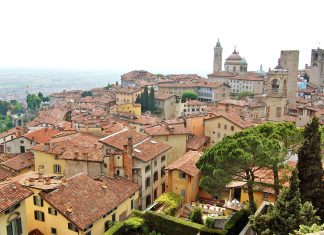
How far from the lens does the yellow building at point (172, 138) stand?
45.4 meters

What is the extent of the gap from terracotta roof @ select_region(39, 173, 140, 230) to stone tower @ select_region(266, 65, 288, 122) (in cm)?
3553

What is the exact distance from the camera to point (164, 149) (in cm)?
3941

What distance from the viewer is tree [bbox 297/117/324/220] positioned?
20672mm

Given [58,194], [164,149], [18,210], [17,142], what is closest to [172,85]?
[17,142]

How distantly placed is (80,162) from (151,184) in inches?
303

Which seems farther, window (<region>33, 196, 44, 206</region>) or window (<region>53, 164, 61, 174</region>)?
window (<region>53, 164, 61, 174</region>)

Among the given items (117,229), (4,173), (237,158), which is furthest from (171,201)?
(4,173)

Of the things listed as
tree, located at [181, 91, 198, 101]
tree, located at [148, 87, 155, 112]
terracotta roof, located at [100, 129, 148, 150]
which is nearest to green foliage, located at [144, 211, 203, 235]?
terracotta roof, located at [100, 129, 148, 150]

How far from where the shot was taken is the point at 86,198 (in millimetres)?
29141

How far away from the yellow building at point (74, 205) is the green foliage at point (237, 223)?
994 cm

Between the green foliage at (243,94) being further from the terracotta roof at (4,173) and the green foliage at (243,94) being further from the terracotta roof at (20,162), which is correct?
the terracotta roof at (4,173)

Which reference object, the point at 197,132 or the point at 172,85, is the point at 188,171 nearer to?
the point at 197,132

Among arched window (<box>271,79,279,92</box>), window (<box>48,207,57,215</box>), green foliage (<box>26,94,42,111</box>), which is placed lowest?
green foliage (<box>26,94,42,111</box>)

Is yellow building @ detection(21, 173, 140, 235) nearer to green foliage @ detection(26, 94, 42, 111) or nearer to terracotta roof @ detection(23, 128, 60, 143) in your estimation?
terracotta roof @ detection(23, 128, 60, 143)
